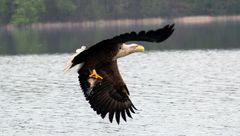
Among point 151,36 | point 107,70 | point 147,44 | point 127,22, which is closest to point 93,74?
point 107,70

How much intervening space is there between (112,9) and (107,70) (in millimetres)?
85967

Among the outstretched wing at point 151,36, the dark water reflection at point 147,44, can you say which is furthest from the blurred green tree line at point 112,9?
the outstretched wing at point 151,36

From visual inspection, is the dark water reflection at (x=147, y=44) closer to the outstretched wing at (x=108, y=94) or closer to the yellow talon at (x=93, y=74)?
the outstretched wing at (x=108, y=94)

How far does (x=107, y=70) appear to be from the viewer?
10.3 meters

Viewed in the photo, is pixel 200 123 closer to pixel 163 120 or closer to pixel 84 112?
pixel 163 120

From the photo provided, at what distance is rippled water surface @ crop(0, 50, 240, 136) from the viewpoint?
83.6ft

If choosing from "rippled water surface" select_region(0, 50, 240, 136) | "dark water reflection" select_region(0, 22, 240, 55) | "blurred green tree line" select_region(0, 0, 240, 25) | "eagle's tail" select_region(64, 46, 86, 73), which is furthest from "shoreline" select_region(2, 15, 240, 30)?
"eagle's tail" select_region(64, 46, 86, 73)

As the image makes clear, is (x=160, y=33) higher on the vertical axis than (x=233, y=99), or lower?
higher

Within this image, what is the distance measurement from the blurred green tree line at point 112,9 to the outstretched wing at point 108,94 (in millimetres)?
80876

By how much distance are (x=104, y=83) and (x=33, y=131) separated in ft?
50.1

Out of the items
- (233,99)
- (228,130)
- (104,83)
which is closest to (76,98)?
(233,99)

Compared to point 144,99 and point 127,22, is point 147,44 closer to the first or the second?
point 127,22

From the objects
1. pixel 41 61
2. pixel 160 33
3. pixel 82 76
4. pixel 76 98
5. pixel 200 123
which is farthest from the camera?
pixel 41 61

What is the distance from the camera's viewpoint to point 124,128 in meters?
25.3
